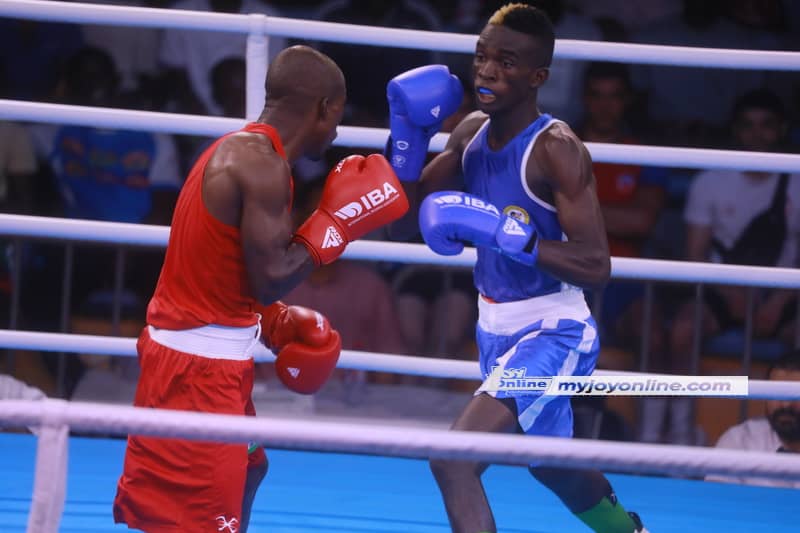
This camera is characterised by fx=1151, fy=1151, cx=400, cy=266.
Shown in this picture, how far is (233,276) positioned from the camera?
2338 millimetres

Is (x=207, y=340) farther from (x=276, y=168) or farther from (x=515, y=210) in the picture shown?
(x=515, y=210)

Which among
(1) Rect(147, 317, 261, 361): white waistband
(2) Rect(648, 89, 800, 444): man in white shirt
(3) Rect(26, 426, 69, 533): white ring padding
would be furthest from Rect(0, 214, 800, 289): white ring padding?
(3) Rect(26, 426, 69, 533): white ring padding

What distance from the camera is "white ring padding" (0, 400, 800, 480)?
144 centimetres

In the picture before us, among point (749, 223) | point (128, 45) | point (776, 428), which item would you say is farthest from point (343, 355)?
point (128, 45)

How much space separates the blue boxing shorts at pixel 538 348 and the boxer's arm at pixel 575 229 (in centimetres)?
13

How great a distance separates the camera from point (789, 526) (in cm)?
338

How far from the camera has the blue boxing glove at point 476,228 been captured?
2.50 metres

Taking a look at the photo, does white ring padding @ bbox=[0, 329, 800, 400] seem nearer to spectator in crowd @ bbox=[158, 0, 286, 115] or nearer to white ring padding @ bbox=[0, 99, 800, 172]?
white ring padding @ bbox=[0, 99, 800, 172]

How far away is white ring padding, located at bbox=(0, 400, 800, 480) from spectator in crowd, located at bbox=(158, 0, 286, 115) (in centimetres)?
407

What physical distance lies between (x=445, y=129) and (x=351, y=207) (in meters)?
2.24

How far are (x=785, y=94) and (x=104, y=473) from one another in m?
3.70

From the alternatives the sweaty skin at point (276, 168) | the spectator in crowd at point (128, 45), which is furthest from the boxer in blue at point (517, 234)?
the spectator in crowd at point (128, 45)

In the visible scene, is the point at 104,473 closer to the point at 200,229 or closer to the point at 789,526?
the point at 200,229

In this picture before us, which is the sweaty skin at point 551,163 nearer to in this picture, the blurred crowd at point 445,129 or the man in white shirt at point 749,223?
the blurred crowd at point 445,129
